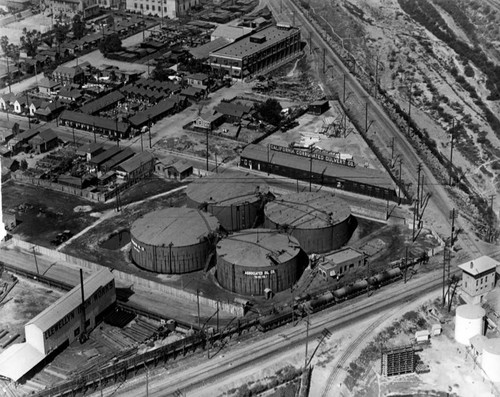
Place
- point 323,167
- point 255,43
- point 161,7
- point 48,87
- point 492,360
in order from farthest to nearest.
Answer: point 161,7 < point 255,43 < point 48,87 < point 323,167 < point 492,360

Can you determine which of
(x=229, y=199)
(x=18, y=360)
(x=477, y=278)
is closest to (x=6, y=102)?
(x=229, y=199)

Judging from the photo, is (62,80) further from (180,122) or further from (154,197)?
(154,197)

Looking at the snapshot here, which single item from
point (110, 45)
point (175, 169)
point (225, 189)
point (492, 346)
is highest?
point (492, 346)

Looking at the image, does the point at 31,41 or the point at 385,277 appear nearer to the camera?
the point at 385,277

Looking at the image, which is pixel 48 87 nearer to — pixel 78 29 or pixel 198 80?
pixel 198 80

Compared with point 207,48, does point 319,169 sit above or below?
above

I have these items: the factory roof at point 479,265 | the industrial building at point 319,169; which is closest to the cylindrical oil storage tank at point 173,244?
the industrial building at point 319,169

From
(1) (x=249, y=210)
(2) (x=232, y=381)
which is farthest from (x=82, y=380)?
(1) (x=249, y=210)

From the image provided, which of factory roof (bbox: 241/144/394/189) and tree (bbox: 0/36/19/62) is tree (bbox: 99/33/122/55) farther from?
factory roof (bbox: 241/144/394/189)
